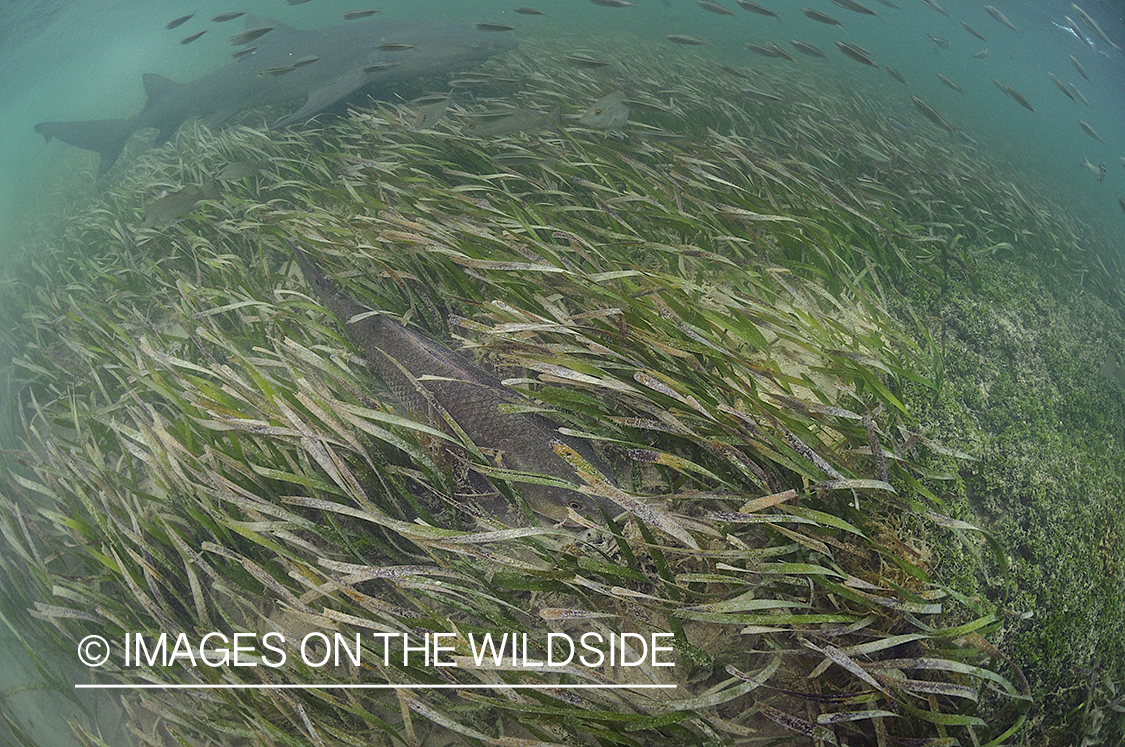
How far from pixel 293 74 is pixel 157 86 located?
1767 millimetres

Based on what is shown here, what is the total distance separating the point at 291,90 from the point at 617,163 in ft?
17.3

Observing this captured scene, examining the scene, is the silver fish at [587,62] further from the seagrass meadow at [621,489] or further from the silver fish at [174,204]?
the silver fish at [174,204]

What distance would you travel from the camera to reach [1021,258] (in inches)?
139

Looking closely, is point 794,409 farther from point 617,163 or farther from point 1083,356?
point 617,163

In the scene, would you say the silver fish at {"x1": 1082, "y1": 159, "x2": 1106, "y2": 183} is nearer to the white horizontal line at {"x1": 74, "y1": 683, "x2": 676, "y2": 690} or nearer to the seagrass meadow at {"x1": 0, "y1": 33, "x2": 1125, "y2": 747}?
the seagrass meadow at {"x1": 0, "y1": 33, "x2": 1125, "y2": 747}

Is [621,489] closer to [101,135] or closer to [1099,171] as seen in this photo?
[1099,171]

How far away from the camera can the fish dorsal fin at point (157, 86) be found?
20.7ft

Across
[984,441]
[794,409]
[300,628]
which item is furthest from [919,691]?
[300,628]

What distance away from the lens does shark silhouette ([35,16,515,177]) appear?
6113 mm

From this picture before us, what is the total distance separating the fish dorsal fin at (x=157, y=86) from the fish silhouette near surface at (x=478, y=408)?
22.8 feet

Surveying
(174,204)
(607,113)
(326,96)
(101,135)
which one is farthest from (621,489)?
(101,135)

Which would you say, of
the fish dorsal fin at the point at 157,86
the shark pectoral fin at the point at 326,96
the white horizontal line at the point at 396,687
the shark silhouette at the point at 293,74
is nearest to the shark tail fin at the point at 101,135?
the shark silhouette at the point at 293,74

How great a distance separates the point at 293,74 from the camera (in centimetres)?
643

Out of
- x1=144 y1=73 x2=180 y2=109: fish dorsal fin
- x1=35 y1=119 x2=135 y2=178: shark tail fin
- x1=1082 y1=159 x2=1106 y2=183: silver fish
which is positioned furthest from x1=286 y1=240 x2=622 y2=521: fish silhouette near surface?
x1=144 y1=73 x2=180 y2=109: fish dorsal fin
